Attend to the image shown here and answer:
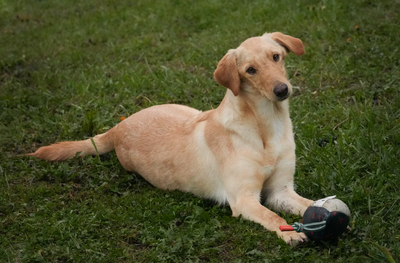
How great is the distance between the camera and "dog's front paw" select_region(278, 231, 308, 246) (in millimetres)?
3576

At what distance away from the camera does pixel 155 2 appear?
33.3 ft

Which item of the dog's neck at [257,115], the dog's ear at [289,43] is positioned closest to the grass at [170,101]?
the dog's neck at [257,115]

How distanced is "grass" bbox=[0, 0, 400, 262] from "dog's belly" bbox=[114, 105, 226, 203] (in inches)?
5.4

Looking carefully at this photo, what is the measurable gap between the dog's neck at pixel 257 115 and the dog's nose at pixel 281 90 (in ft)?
0.75

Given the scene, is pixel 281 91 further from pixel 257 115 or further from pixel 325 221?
pixel 325 221

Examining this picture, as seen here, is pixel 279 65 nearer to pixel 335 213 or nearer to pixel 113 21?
pixel 335 213

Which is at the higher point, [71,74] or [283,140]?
[283,140]

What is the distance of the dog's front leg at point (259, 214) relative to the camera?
3.62 m

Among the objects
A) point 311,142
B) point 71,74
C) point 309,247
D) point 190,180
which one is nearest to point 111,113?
point 71,74

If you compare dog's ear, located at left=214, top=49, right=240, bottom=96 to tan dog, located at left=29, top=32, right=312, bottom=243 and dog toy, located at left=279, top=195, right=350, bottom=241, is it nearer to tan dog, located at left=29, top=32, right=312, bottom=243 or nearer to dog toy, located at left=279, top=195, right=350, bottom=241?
tan dog, located at left=29, top=32, right=312, bottom=243

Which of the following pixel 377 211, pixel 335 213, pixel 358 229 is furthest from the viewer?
pixel 377 211

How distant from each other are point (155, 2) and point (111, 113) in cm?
432

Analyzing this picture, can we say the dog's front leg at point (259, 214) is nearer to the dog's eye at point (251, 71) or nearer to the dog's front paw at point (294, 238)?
the dog's front paw at point (294, 238)

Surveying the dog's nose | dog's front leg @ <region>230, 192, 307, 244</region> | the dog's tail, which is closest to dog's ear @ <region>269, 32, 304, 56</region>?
the dog's nose
